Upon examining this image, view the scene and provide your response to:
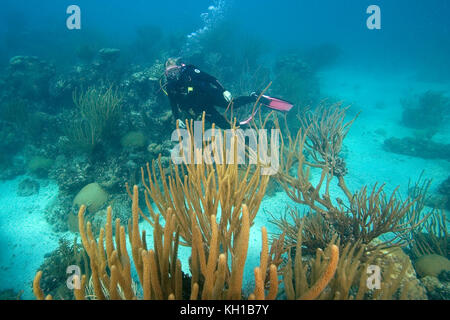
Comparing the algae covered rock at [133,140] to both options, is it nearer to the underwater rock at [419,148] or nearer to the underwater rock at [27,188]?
the underwater rock at [27,188]

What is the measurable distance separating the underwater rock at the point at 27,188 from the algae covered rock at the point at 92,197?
→ 2185 mm

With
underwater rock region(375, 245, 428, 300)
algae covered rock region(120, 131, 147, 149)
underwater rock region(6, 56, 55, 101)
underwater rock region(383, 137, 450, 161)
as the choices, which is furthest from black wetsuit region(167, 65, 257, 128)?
underwater rock region(6, 56, 55, 101)

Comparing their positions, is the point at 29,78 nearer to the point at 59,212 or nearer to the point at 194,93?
the point at 59,212

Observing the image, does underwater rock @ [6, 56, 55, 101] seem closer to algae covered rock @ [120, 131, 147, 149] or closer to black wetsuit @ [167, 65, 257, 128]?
algae covered rock @ [120, 131, 147, 149]

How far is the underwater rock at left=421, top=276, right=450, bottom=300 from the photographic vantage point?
2752 mm

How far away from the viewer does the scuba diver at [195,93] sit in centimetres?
522

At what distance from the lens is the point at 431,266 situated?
10.6 ft

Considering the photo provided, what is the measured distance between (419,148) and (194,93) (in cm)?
1000

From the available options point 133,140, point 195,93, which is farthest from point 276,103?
point 133,140

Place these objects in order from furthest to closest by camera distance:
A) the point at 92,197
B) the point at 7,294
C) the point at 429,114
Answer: the point at 429,114 < the point at 92,197 < the point at 7,294

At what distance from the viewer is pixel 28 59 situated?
11773 mm

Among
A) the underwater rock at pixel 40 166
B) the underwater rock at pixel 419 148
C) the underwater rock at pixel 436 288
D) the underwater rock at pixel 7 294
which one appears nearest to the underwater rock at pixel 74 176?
the underwater rock at pixel 40 166
